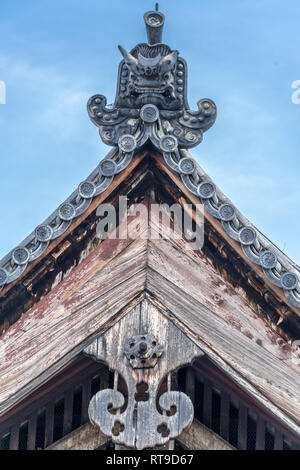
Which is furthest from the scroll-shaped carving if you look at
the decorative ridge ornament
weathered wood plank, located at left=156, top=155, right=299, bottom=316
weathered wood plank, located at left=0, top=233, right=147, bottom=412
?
the decorative ridge ornament

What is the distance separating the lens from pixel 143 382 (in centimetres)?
1193

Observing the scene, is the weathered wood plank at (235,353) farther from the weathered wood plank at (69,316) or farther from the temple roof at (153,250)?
the weathered wood plank at (69,316)

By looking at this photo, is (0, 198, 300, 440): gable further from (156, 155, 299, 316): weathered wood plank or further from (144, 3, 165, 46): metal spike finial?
(144, 3, 165, 46): metal spike finial

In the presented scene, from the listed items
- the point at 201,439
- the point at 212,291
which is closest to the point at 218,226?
the point at 212,291

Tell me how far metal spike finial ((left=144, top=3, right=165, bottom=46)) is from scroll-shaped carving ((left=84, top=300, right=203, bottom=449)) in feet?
15.6

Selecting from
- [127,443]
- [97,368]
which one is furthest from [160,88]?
[127,443]

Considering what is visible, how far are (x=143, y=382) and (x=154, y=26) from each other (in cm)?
557

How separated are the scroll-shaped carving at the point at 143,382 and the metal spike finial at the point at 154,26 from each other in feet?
15.6

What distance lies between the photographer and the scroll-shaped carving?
11711 mm

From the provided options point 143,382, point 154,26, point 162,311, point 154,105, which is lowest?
point 143,382

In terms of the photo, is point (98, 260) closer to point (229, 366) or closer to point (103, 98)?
point (103, 98)

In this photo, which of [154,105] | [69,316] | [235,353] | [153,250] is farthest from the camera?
[154,105]

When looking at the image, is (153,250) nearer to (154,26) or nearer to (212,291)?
(212,291)

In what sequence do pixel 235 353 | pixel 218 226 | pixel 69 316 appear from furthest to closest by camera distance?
1. pixel 218 226
2. pixel 69 316
3. pixel 235 353
